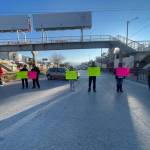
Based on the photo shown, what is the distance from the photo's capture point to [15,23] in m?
53.3

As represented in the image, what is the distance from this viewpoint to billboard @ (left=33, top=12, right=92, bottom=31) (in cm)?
5072

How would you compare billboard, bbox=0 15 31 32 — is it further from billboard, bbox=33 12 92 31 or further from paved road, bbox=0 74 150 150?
paved road, bbox=0 74 150 150

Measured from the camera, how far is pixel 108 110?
8.59 meters

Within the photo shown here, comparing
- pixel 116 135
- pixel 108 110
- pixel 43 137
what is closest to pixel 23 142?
pixel 43 137

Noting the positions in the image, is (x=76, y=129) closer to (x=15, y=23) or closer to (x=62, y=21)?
(x=62, y=21)

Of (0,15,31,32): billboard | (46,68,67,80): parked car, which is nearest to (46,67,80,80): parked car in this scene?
(46,68,67,80): parked car

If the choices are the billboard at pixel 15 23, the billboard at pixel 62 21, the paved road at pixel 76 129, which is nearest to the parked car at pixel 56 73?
the paved road at pixel 76 129

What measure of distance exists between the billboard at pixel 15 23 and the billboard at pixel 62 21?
1.98 metres

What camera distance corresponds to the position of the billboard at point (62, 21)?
50719 mm

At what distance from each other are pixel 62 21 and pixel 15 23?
34.5 ft

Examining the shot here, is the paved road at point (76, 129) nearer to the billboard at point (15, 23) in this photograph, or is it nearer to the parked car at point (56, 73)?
the parked car at point (56, 73)

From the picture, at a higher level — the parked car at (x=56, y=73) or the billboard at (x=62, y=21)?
the billboard at (x=62, y=21)

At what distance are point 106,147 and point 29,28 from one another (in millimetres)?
50358

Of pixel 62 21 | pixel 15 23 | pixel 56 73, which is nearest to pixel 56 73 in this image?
pixel 56 73
